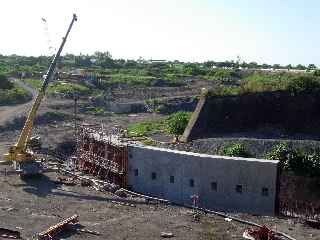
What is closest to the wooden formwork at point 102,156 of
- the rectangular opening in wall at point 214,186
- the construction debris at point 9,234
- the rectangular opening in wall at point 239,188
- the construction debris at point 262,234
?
the rectangular opening in wall at point 214,186

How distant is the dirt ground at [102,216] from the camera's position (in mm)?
25094

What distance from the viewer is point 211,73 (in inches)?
4055

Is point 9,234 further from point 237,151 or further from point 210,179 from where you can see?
point 237,151

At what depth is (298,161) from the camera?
31.5 m

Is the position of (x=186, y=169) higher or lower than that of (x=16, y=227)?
higher

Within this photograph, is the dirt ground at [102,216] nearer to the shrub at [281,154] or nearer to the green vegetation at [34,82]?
the shrub at [281,154]

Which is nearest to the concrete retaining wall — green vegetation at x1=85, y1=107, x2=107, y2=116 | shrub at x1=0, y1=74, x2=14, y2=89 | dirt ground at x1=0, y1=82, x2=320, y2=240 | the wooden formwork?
dirt ground at x1=0, y1=82, x2=320, y2=240

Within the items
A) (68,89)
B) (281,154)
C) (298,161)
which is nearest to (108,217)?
(281,154)

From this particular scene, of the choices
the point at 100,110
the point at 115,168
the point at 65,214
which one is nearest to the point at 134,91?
the point at 100,110

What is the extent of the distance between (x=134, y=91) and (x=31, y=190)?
53.6 meters

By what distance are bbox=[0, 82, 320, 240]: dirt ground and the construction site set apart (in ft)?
0.15

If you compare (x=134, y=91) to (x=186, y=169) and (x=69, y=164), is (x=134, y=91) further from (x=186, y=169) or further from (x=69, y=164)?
(x=186, y=169)

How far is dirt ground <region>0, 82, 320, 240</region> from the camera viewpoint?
82.3 feet

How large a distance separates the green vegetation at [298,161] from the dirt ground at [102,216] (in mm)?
5062
